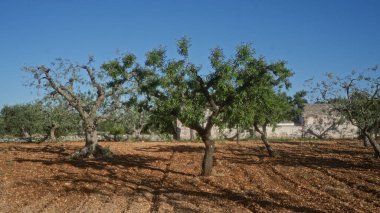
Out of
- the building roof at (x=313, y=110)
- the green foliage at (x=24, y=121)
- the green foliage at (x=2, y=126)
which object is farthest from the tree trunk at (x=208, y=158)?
the green foliage at (x=2, y=126)

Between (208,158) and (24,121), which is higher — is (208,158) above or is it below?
below

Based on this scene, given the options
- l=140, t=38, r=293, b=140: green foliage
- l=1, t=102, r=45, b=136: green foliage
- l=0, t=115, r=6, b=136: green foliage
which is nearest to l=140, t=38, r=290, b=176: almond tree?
l=140, t=38, r=293, b=140: green foliage

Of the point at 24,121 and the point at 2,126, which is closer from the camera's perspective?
the point at 24,121

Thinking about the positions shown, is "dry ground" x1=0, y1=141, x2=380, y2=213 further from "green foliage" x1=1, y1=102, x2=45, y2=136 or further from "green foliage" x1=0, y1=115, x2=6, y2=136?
"green foliage" x1=0, y1=115, x2=6, y2=136

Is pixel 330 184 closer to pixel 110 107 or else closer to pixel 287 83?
pixel 287 83

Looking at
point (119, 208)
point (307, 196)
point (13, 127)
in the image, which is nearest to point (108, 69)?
point (119, 208)

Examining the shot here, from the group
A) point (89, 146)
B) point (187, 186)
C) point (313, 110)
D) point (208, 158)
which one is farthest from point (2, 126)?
point (187, 186)

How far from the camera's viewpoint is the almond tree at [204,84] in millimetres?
17703

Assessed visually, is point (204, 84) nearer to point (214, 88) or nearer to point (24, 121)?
point (214, 88)

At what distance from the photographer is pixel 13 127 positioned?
6350 centimetres

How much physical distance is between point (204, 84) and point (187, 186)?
16.3 feet

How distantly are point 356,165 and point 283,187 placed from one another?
9.67 metres

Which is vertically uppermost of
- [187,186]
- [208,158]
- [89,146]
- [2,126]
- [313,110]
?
[313,110]

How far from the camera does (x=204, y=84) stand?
61.5 ft
